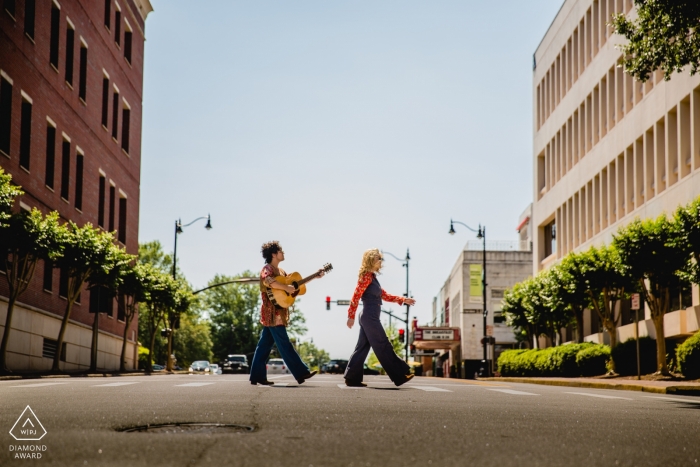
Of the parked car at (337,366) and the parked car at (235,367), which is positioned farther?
the parked car at (337,366)

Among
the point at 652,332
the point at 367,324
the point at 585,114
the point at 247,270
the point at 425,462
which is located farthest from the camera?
the point at 247,270

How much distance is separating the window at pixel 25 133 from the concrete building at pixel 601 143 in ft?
68.9

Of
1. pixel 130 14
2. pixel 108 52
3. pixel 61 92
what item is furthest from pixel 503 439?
pixel 130 14

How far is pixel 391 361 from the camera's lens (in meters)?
13.5

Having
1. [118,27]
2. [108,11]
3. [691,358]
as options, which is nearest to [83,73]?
[108,11]

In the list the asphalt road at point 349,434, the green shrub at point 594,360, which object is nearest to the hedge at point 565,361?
the green shrub at point 594,360

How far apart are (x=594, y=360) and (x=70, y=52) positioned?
25.4m

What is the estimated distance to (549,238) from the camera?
6178 centimetres

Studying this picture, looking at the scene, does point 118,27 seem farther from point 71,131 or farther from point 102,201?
point 71,131

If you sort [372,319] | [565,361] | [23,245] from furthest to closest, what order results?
[565,361] < [23,245] < [372,319]

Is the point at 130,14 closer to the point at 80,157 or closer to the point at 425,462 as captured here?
the point at 80,157

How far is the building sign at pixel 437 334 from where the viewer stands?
85625 mm

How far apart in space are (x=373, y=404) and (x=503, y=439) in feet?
11.1

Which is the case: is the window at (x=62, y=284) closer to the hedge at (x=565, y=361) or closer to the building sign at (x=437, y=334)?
the hedge at (x=565, y=361)
